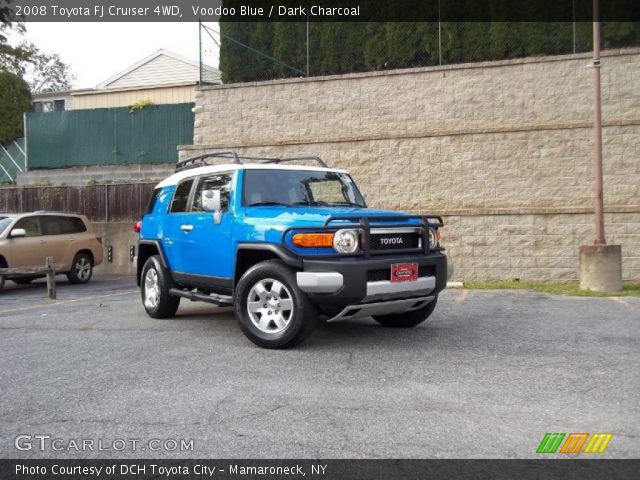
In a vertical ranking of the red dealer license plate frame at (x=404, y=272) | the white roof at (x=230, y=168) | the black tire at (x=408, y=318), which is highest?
the white roof at (x=230, y=168)

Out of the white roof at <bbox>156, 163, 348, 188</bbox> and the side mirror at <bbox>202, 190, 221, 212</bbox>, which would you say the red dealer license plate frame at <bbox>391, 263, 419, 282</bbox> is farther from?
the side mirror at <bbox>202, 190, 221, 212</bbox>

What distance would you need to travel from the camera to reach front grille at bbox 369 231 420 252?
6.34 metres

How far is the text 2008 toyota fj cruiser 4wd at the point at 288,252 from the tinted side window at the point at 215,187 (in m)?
0.02

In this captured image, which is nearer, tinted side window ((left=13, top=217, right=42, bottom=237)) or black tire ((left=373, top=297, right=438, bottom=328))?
black tire ((left=373, top=297, right=438, bottom=328))

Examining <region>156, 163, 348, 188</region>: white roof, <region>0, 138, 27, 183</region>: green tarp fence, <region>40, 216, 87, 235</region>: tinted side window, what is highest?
<region>0, 138, 27, 183</region>: green tarp fence

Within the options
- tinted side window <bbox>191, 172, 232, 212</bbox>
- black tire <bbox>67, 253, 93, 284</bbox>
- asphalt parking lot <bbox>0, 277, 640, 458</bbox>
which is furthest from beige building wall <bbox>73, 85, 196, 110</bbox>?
asphalt parking lot <bbox>0, 277, 640, 458</bbox>

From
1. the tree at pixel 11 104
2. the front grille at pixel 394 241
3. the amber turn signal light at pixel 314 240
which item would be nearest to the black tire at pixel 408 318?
the front grille at pixel 394 241

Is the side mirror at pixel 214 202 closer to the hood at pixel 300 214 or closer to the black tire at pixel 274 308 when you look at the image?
the hood at pixel 300 214

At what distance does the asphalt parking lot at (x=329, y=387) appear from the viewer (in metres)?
3.73

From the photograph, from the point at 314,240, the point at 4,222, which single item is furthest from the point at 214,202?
the point at 4,222

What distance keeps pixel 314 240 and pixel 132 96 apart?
2446cm

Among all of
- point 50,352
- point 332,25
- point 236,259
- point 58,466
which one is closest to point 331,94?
point 332,25

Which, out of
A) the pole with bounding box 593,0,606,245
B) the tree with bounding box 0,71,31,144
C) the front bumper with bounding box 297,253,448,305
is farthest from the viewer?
Result: the tree with bounding box 0,71,31,144

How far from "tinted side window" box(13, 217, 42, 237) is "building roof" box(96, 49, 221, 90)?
1864 cm
